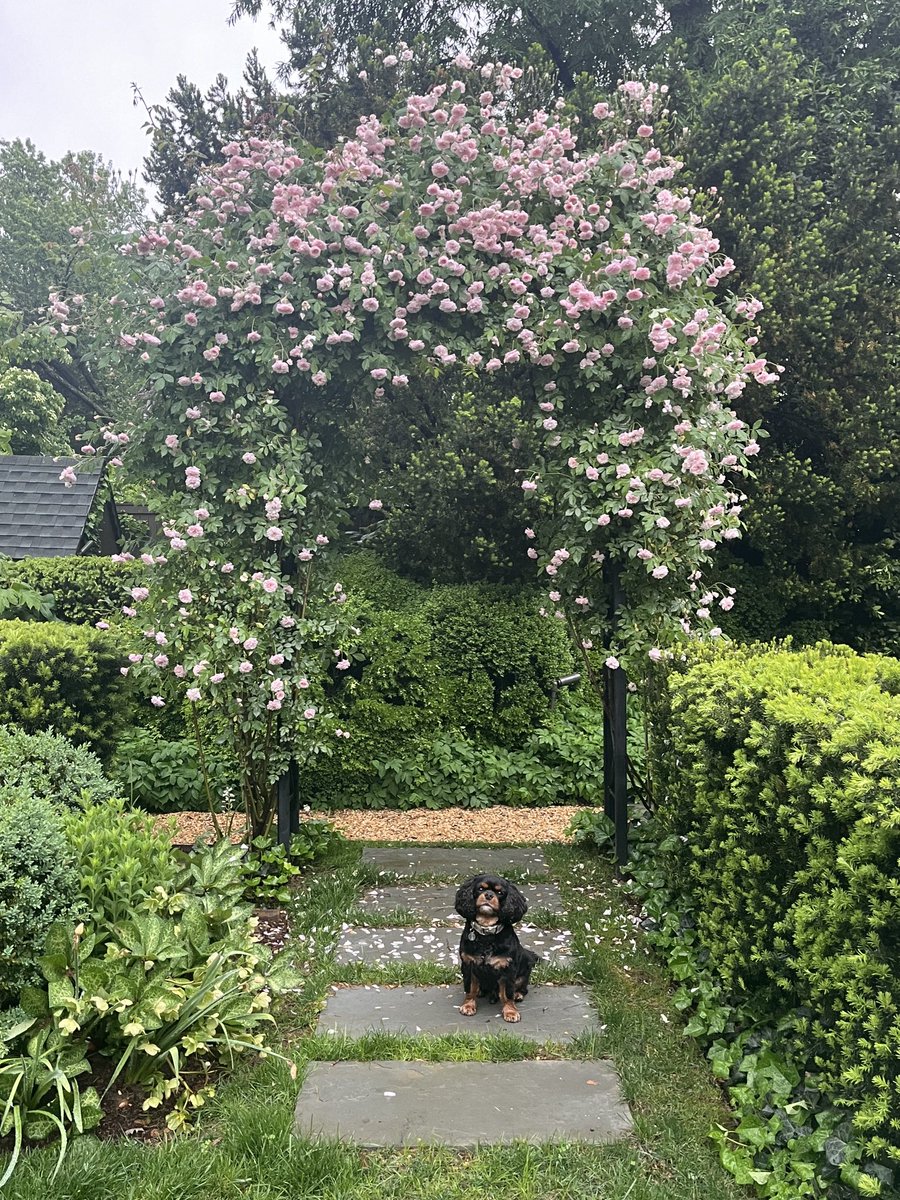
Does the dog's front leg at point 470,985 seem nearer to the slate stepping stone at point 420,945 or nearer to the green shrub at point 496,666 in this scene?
the slate stepping stone at point 420,945

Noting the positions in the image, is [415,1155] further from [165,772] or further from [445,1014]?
[165,772]

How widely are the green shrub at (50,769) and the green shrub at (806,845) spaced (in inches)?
93.3

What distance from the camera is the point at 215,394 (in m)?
3.95

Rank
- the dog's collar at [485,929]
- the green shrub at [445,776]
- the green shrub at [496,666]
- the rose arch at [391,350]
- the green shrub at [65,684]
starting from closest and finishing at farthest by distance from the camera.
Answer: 1. the dog's collar at [485,929]
2. the rose arch at [391,350]
3. the green shrub at [65,684]
4. the green shrub at [445,776]
5. the green shrub at [496,666]

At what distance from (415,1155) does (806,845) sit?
134cm

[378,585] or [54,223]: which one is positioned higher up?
[54,223]

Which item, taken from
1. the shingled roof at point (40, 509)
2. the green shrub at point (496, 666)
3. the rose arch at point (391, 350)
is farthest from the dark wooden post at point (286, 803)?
the shingled roof at point (40, 509)

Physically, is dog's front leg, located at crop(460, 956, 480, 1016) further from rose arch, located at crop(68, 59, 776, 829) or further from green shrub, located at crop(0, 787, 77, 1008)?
rose arch, located at crop(68, 59, 776, 829)

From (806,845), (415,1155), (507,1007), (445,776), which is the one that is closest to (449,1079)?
(415,1155)

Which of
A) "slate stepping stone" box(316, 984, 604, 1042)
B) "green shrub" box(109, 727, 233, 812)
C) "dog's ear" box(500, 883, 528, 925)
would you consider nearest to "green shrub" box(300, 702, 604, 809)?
"green shrub" box(109, 727, 233, 812)

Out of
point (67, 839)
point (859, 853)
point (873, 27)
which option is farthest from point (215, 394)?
point (873, 27)

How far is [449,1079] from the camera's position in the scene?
8.25 ft

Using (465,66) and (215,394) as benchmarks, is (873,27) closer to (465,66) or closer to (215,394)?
(465,66)

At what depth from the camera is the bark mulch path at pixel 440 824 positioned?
5.57 metres
